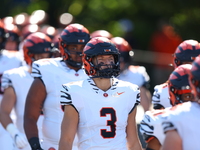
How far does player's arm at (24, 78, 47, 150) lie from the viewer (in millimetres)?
5282

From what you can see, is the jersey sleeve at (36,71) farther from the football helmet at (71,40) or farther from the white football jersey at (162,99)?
the white football jersey at (162,99)

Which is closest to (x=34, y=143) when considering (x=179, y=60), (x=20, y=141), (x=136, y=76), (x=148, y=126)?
(x=20, y=141)

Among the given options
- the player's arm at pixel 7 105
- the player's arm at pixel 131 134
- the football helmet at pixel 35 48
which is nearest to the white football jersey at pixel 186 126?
the player's arm at pixel 131 134

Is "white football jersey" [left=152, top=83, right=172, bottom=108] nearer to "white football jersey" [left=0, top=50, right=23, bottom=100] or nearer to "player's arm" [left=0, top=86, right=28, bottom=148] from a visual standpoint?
"player's arm" [left=0, top=86, right=28, bottom=148]

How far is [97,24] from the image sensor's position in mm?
13922

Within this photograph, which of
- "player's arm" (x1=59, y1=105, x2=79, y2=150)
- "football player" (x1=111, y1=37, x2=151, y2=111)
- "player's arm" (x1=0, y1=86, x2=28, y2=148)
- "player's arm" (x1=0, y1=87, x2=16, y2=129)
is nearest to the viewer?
"player's arm" (x1=59, y1=105, x2=79, y2=150)

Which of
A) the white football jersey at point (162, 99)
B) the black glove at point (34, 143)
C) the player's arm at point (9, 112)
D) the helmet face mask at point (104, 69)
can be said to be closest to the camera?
the helmet face mask at point (104, 69)

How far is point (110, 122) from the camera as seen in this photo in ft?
14.8

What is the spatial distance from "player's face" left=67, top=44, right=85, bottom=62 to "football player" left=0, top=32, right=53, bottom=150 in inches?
40.8

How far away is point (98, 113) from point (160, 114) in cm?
78

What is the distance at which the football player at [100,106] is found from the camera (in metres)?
4.44

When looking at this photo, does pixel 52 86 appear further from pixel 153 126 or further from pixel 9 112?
pixel 153 126

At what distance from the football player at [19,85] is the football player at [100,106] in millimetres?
1497

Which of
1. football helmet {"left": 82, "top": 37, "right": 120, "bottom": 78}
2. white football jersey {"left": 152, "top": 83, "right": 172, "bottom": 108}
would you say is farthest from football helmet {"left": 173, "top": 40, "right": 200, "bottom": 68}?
football helmet {"left": 82, "top": 37, "right": 120, "bottom": 78}
